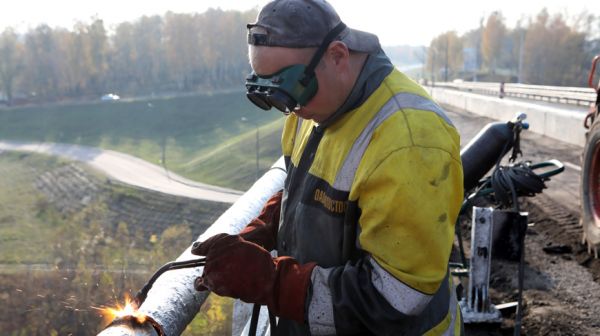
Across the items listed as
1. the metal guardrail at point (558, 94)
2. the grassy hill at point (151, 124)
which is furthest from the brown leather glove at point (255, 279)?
the grassy hill at point (151, 124)

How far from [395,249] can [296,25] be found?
0.77m

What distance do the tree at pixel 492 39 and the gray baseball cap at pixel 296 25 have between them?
9891 cm

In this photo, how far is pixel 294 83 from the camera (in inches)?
75.5

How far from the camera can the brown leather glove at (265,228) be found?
2537 mm

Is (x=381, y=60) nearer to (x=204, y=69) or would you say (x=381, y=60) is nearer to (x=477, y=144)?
A: (x=477, y=144)

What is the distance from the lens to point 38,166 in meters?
58.9

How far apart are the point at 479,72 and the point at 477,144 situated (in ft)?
329

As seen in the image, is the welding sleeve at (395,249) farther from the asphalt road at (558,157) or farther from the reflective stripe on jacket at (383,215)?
the asphalt road at (558,157)

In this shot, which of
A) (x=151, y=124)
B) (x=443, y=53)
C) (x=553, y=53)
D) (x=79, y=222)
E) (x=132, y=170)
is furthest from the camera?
(x=443, y=53)

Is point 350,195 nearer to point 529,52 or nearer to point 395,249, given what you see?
point 395,249

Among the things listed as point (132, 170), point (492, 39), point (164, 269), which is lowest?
point (132, 170)

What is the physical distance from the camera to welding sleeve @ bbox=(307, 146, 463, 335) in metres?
1.72

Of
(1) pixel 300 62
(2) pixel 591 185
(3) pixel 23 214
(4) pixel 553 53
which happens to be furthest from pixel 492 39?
(1) pixel 300 62

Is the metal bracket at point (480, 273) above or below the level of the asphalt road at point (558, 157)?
above
